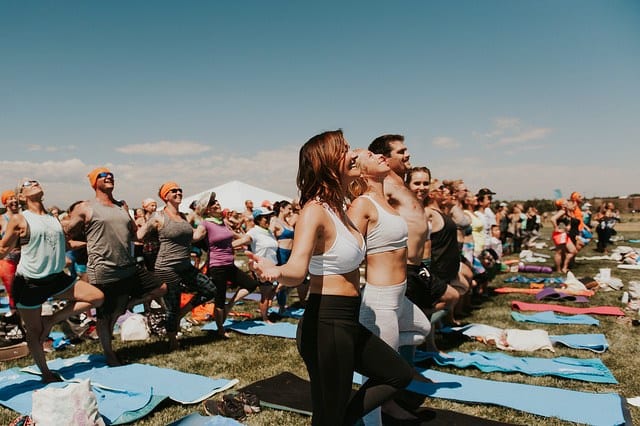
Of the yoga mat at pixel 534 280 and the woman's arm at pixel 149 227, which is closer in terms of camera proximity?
the woman's arm at pixel 149 227

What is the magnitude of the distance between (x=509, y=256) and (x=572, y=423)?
15.3 m

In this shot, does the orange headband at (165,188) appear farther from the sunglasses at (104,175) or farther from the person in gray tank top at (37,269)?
the person in gray tank top at (37,269)

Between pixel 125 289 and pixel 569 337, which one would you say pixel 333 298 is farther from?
pixel 569 337

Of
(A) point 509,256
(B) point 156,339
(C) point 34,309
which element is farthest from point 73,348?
(A) point 509,256

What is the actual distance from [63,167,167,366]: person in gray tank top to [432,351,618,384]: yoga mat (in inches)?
149

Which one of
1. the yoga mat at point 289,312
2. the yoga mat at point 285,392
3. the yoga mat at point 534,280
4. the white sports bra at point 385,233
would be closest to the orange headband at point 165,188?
the yoga mat at point 285,392

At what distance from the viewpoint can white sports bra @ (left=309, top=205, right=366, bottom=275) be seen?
251 cm

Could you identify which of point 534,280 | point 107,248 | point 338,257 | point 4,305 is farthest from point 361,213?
point 534,280

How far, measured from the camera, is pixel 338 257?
8.21ft

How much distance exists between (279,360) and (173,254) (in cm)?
195

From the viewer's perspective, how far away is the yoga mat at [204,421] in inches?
156

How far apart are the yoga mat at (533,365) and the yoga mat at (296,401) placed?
54.7 inches

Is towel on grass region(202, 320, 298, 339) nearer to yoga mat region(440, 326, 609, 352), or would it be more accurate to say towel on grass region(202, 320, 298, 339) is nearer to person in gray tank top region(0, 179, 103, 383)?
yoga mat region(440, 326, 609, 352)

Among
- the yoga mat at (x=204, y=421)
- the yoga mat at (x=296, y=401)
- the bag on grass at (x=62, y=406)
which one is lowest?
the yoga mat at (x=296, y=401)
